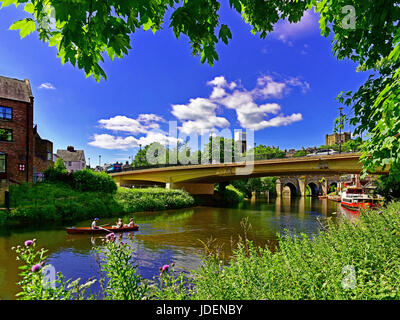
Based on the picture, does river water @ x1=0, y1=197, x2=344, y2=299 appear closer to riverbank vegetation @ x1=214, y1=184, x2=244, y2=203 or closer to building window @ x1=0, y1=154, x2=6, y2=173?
building window @ x1=0, y1=154, x2=6, y2=173

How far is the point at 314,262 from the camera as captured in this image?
374 centimetres

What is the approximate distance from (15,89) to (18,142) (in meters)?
6.87

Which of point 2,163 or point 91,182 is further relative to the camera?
point 91,182

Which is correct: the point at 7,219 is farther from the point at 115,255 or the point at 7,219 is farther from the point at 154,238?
the point at 115,255

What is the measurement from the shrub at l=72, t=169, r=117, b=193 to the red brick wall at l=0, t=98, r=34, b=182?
16.1ft

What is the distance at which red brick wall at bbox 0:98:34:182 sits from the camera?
23.7 meters

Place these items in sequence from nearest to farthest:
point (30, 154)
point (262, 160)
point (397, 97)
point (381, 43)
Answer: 1. point (397, 97)
2. point (381, 43)
3. point (30, 154)
4. point (262, 160)

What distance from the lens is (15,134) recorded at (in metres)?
24.3

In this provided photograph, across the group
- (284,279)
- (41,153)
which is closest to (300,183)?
(41,153)

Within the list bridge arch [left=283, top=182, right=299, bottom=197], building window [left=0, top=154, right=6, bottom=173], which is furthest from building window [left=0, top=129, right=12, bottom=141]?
bridge arch [left=283, top=182, right=299, bottom=197]

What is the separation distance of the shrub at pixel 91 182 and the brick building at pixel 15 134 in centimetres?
486

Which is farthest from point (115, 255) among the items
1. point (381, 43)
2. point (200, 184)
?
point (200, 184)

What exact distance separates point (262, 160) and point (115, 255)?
28.5 metres

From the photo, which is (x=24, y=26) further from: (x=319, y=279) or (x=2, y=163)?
(x=2, y=163)
